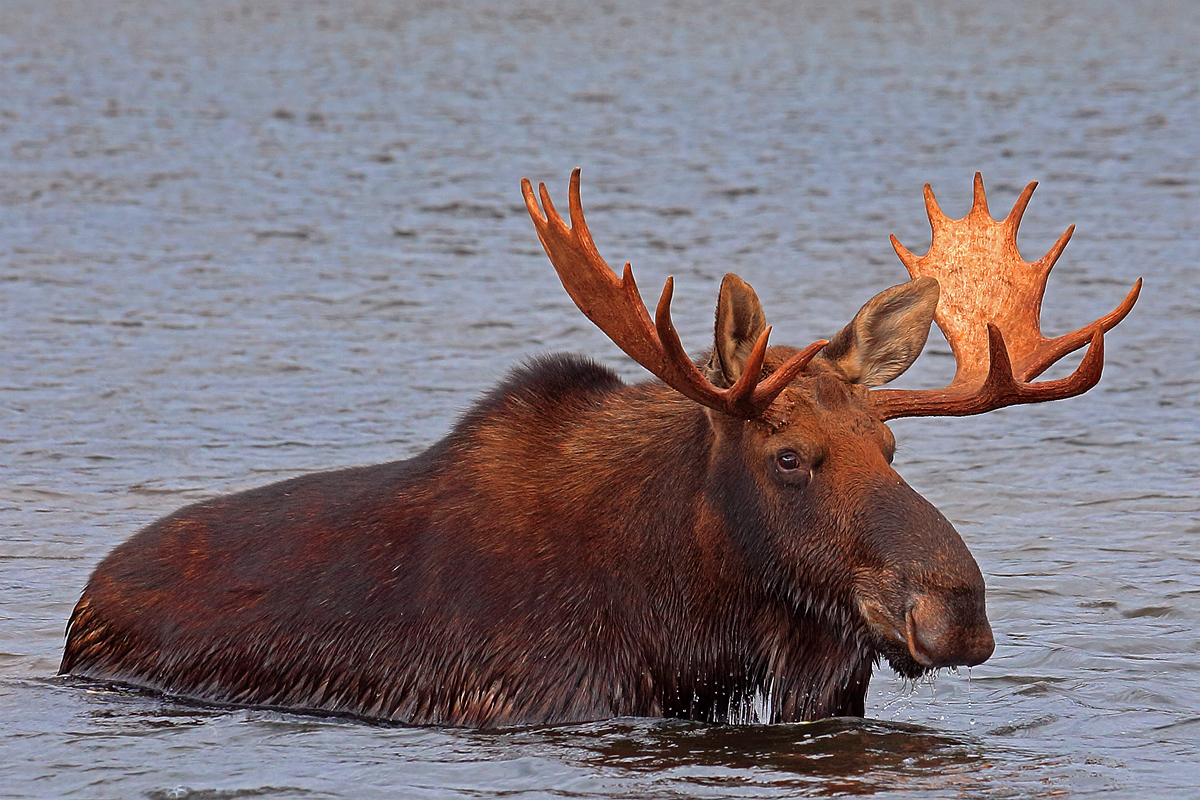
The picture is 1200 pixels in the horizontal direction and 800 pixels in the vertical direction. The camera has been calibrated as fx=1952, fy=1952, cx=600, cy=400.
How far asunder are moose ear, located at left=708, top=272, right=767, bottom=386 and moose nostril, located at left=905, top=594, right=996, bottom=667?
1.08 m

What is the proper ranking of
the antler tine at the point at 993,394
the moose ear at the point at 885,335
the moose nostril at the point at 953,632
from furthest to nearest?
the moose ear at the point at 885,335 < the antler tine at the point at 993,394 < the moose nostril at the point at 953,632

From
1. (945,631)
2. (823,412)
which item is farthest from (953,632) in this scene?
(823,412)

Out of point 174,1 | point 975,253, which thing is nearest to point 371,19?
point 174,1

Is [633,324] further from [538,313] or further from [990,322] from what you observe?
[538,313]

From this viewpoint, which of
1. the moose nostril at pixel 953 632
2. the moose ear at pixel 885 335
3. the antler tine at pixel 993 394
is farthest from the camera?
the moose ear at pixel 885 335

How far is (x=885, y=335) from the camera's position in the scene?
23.2 feet

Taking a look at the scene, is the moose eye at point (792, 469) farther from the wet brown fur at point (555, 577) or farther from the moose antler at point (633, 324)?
the moose antler at point (633, 324)

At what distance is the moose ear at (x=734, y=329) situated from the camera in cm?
670

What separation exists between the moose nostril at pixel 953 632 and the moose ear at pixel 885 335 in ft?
3.35

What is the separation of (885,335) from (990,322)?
38cm

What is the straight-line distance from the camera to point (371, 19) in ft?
161

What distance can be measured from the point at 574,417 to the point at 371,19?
43.2m

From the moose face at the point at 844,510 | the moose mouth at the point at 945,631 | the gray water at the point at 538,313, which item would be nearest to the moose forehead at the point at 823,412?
the moose face at the point at 844,510

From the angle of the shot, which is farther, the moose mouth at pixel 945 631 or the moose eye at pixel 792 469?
the moose eye at pixel 792 469
